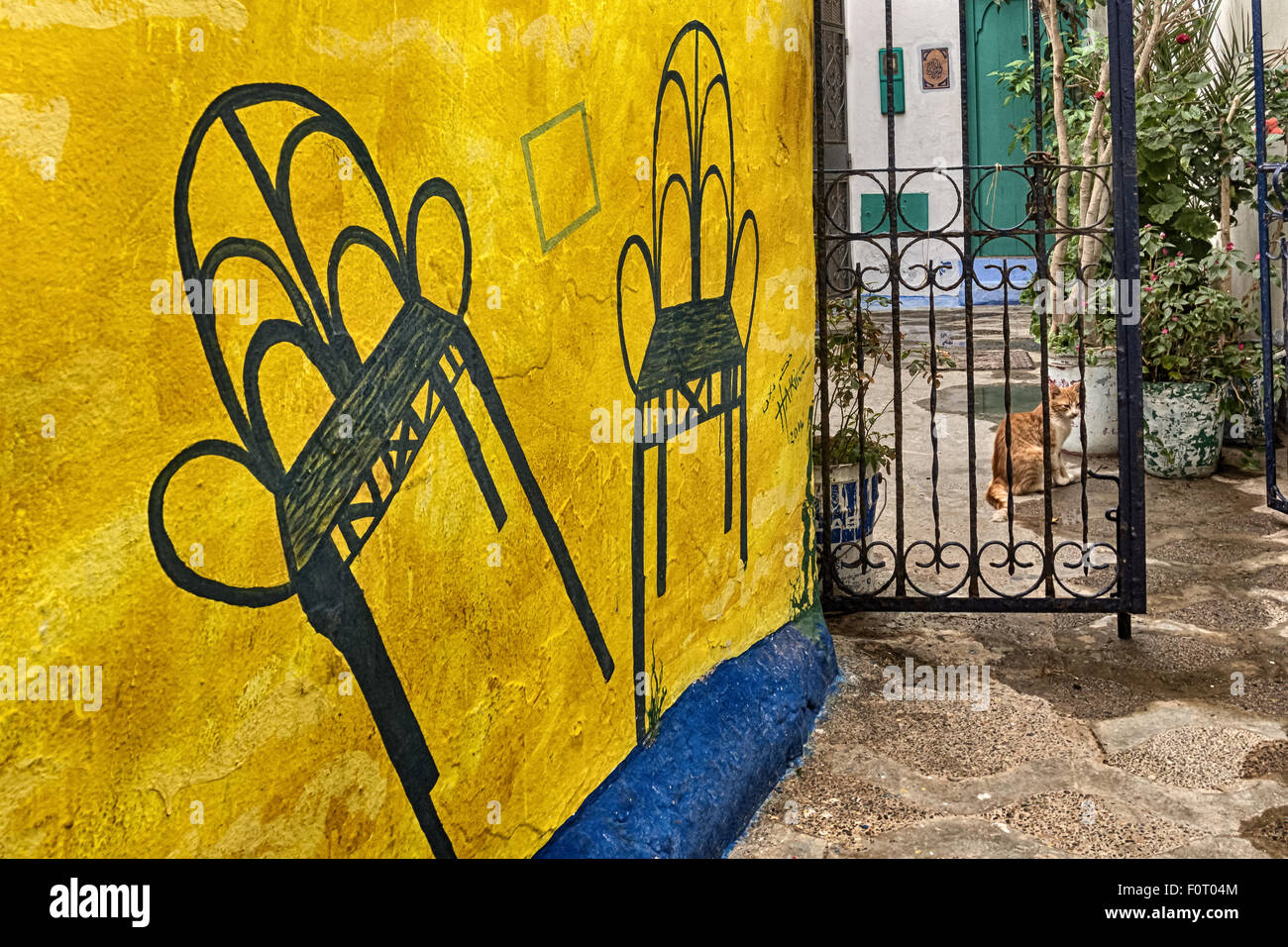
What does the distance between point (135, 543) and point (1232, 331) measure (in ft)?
22.8

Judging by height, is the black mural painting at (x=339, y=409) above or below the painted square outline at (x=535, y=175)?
below

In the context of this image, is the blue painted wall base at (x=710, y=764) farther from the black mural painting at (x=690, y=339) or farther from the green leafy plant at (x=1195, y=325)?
the green leafy plant at (x=1195, y=325)

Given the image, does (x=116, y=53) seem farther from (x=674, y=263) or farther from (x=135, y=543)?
(x=674, y=263)

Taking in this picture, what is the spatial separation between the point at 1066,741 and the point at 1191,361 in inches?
161

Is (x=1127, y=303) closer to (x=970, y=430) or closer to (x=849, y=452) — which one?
(x=970, y=430)

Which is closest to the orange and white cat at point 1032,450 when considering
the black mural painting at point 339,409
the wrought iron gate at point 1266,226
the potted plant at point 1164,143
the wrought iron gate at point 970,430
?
the wrought iron gate at point 970,430

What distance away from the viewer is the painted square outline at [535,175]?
6.98ft

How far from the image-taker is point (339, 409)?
164 cm

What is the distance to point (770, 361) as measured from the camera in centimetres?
369

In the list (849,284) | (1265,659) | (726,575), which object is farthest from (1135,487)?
(726,575)

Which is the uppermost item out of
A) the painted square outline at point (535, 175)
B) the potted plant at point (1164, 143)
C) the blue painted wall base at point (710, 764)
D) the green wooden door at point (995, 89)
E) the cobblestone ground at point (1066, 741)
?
the green wooden door at point (995, 89)

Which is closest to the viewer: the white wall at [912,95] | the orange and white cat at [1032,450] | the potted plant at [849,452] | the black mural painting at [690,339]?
the black mural painting at [690,339]

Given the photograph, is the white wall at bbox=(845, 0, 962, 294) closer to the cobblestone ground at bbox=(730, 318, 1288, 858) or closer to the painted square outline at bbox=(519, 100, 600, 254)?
the cobblestone ground at bbox=(730, 318, 1288, 858)

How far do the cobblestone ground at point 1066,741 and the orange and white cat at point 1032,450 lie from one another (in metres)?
1.33
